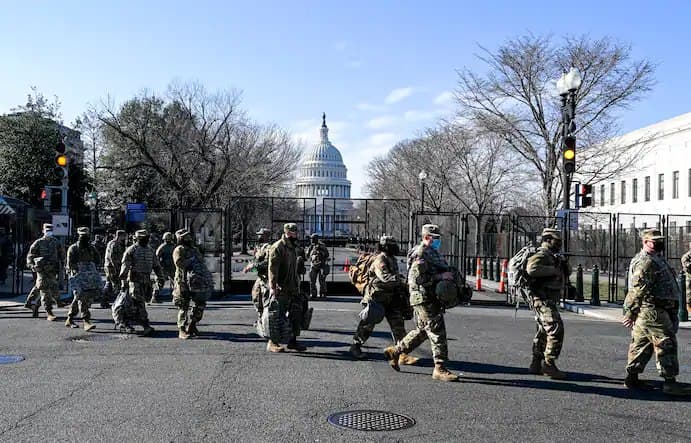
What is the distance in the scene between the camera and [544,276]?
8305mm

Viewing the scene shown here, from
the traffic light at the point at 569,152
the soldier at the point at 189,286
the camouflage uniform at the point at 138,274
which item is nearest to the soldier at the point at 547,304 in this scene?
the soldier at the point at 189,286

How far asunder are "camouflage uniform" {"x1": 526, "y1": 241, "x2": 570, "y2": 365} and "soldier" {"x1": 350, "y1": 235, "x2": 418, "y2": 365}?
5.65 feet

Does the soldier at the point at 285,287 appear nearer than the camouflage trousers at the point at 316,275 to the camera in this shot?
Yes

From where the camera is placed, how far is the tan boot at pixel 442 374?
8055 millimetres

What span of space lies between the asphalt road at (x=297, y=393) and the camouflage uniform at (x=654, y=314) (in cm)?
38

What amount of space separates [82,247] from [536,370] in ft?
27.0

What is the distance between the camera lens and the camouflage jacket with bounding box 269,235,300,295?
9.63 m

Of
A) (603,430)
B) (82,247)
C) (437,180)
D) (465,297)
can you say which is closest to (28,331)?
(82,247)

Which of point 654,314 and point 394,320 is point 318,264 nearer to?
point 394,320

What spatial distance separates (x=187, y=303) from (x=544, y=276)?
5.77 metres

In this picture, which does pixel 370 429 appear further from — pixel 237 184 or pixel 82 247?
pixel 237 184

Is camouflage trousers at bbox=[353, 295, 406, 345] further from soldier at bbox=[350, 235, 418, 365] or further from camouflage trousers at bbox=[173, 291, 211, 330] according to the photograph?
camouflage trousers at bbox=[173, 291, 211, 330]

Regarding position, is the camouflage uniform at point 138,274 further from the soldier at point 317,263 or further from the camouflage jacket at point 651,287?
the camouflage jacket at point 651,287

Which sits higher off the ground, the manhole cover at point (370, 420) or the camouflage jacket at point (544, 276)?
the camouflage jacket at point (544, 276)
